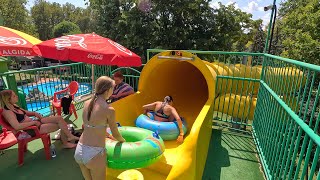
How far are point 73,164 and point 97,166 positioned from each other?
2.12 m

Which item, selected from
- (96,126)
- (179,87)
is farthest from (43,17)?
(96,126)

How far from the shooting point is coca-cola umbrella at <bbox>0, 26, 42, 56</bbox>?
3.98 metres

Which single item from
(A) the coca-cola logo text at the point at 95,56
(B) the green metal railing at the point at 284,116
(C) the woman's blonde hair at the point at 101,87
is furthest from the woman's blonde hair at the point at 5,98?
(B) the green metal railing at the point at 284,116

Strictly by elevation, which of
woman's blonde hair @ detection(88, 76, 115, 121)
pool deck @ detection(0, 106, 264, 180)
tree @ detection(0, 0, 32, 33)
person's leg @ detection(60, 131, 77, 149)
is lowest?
pool deck @ detection(0, 106, 264, 180)

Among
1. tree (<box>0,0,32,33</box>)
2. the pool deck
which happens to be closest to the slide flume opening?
the pool deck

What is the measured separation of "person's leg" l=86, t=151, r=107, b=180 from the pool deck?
1551mm

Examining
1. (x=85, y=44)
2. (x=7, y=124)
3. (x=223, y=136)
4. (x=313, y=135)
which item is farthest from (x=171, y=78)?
(x=313, y=135)

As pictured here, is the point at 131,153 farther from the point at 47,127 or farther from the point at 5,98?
the point at 5,98

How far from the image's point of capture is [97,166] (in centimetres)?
292

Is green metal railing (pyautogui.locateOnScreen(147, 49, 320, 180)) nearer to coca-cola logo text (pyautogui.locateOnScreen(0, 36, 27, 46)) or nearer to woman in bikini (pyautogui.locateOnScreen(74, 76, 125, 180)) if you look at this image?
woman in bikini (pyautogui.locateOnScreen(74, 76, 125, 180))

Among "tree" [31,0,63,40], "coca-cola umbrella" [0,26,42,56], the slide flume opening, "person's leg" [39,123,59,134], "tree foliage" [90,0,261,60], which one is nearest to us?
"coca-cola umbrella" [0,26,42,56]

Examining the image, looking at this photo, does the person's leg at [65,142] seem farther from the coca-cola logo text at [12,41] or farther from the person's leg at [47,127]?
the coca-cola logo text at [12,41]

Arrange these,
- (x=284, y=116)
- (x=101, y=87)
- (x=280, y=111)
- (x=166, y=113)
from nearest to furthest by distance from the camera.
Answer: (x=101, y=87) < (x=284, y=116) < (x=280, y=111) < (x=166, y=113)

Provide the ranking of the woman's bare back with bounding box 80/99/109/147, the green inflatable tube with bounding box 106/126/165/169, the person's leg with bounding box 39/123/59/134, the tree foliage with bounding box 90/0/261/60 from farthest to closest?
the tree foliage with bounding box 90/0/261/60, the person's leg with bounding box 39/123/59/134, the green inflatable tube with bounding box 106/126/165/169, the woman's bare back with bounding box 80/99/109/147
